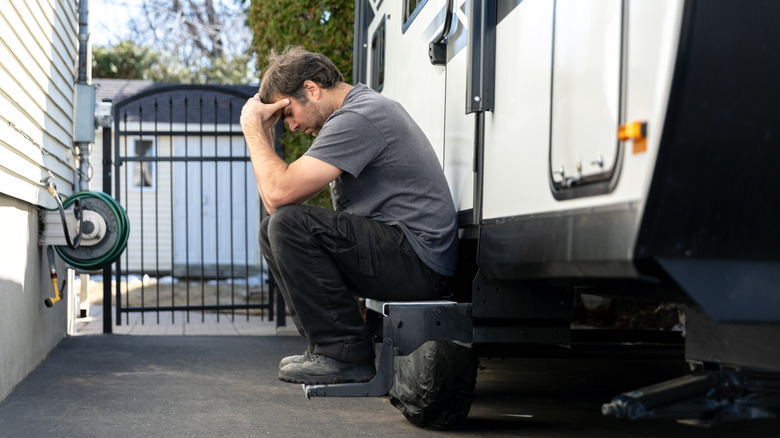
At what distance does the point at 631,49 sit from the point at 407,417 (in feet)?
8.66

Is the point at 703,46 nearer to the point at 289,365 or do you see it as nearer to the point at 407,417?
the point at 289,365

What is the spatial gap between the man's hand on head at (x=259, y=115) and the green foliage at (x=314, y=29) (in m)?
4.30

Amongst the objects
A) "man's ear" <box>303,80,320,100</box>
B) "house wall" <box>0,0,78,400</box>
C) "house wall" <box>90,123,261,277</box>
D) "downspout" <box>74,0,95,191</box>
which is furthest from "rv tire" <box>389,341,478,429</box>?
"house wall" <box>90,123,261,277</box>

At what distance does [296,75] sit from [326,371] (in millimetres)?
1179

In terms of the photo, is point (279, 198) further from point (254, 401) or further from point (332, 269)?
point (254, 401)

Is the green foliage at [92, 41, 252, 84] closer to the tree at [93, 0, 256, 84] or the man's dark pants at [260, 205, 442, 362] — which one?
the tree at [93, 0, 256, 84]

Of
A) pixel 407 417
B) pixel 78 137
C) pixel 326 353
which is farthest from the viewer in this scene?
pixel 78 137

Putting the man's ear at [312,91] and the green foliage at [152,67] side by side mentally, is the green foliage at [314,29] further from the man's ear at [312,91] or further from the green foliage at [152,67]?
the green foliage at [152,67]

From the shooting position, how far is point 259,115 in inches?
141

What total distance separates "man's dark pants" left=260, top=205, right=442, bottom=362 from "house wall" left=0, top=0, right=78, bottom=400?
2.20 meters

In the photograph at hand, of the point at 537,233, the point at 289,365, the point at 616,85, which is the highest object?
the point at 616,85

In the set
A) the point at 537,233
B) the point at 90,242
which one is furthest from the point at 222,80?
the point at 537,233

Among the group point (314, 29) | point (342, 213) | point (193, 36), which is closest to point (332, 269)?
point (342, 213)

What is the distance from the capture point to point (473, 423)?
438 cm
